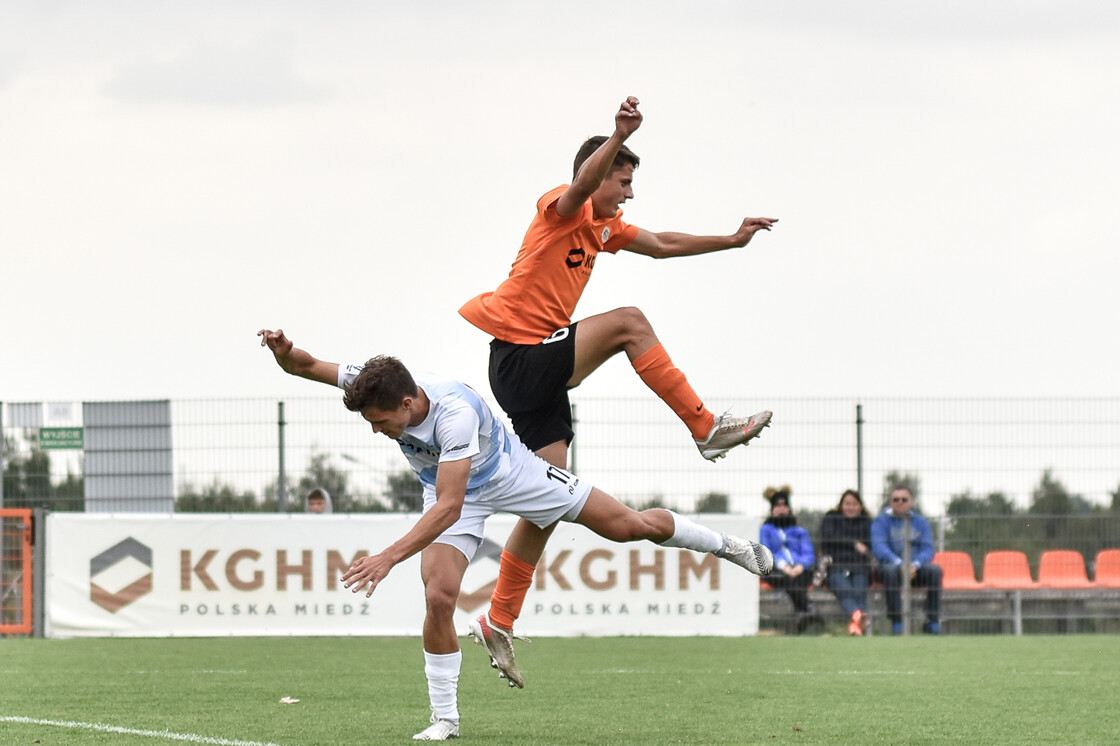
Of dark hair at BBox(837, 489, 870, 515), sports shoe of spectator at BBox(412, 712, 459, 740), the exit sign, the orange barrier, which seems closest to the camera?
sports shoe of spectator at BBox(412, 712, 459, 740)

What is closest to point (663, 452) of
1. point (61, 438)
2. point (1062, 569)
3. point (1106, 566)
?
point (1062, 569)

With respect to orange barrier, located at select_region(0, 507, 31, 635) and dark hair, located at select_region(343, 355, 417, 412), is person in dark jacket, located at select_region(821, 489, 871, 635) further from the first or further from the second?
dark hair, located at select_region(343, 355, 417, 412)

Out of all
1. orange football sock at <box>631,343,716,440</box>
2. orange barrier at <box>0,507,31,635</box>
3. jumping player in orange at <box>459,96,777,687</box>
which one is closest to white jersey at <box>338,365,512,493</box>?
jumping player in orange at <box>459,96,777,687</box>

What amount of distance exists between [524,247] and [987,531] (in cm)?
964

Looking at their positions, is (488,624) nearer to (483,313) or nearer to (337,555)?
(483,313)

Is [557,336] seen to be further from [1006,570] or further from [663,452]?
[1006,570]

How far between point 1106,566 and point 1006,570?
3.47 ft

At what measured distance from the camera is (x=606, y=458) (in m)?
14.8

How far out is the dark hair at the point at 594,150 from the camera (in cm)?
671

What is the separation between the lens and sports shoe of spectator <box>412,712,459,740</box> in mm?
6159

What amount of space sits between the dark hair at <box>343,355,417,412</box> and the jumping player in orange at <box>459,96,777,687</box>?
0.87 metres

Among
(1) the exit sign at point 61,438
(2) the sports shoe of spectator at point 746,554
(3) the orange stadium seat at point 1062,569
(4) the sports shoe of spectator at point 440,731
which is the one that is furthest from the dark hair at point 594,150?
(3) the orange stadium seat at point 1062,569

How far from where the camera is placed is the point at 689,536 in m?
6.80

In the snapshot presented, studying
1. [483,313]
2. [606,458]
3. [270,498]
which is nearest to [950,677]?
[483,313]
